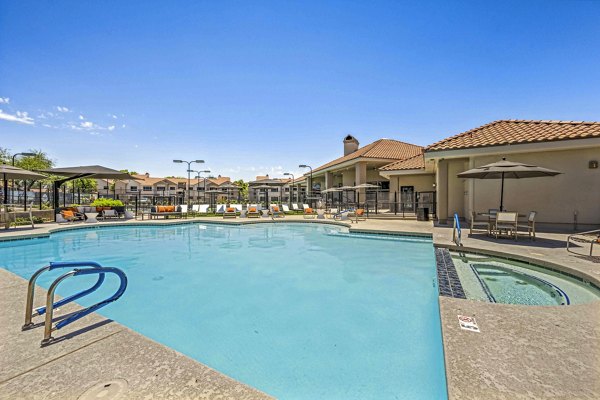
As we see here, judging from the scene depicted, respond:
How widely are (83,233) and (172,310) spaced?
10990 millimetres

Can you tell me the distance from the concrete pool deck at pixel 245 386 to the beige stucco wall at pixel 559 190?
31.5 feet

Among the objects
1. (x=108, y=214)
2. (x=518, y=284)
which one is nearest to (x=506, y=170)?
(x=518, y=284)

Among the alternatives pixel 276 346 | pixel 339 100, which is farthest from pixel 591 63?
pixel 276 346

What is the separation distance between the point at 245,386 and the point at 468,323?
224 cm

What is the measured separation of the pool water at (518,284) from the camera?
4137mm

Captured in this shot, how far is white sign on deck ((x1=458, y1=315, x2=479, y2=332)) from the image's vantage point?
255 cm

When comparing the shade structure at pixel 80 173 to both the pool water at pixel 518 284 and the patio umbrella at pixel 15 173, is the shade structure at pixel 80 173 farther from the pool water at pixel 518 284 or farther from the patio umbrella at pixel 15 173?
the pool water at pixel 518 284

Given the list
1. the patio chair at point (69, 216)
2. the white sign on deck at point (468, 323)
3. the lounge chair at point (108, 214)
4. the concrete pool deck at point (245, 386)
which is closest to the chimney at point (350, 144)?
the lounge chair at point (108, 214)

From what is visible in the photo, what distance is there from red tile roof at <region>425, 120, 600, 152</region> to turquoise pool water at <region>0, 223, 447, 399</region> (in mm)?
5086

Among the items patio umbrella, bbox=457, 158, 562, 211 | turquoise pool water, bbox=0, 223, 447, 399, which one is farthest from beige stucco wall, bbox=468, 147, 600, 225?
turquoise pool water, bbox=0, 223, 447, 399

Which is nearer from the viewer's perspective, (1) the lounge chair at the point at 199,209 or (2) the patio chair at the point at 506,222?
(2) the patio chair at the point at 506,222

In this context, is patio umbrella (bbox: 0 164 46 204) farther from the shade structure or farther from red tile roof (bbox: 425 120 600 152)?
red tile roof (bbox: 425 120 600 152)

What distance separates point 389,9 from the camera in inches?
Answer: 384

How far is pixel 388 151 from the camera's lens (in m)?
24.8
